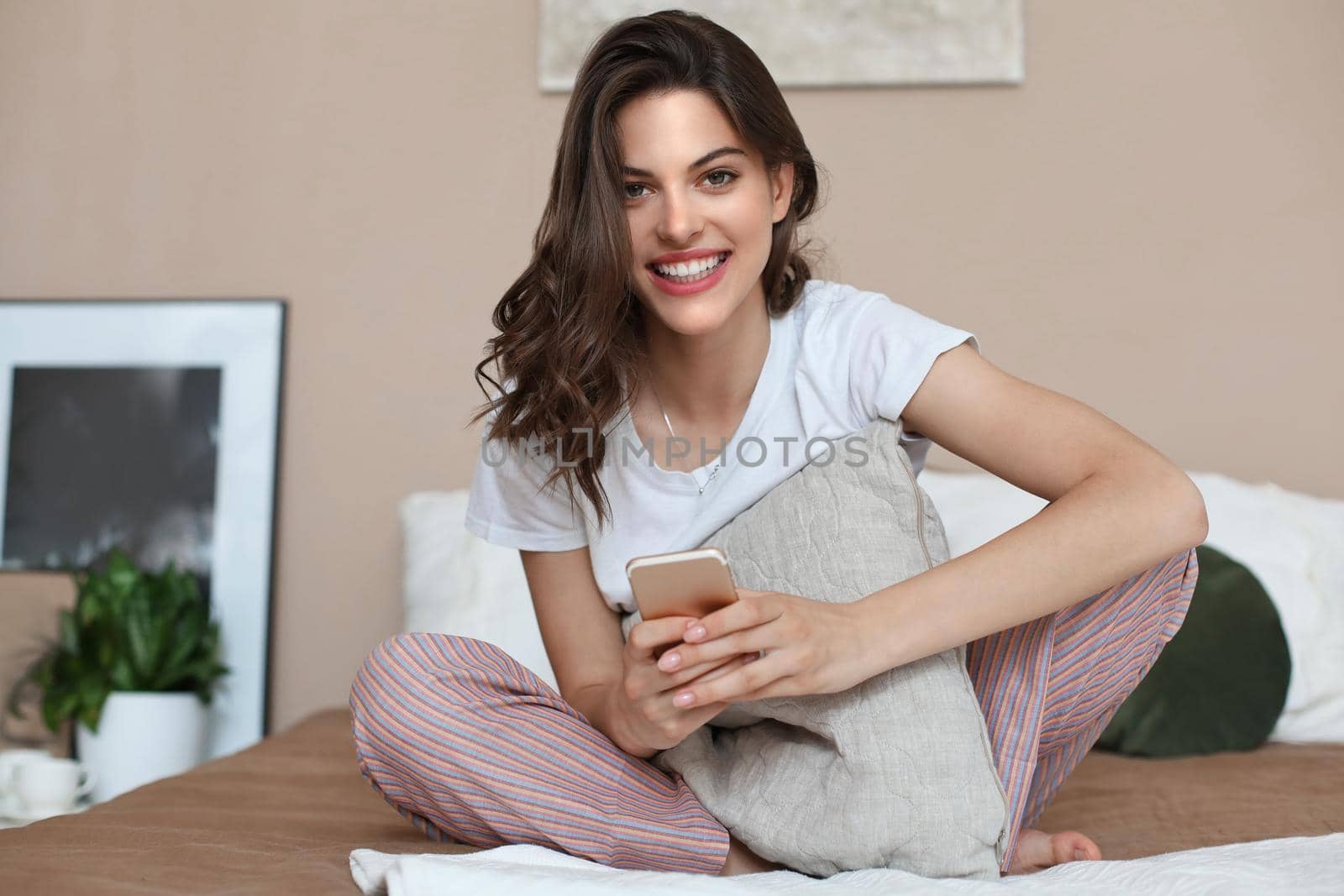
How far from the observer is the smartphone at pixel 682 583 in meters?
0.90

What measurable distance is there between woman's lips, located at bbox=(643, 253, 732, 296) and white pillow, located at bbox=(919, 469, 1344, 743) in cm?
74

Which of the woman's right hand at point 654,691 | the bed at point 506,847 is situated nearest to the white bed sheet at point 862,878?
the bed at point 506,847

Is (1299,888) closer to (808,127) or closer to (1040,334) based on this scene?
(1040,334)

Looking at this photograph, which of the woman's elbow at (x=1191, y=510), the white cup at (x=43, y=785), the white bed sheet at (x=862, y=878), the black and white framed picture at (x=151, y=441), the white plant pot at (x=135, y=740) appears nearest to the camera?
the white bed sheet at (x=862, y=878)

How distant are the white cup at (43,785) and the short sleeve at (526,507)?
0.98m

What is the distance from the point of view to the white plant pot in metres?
2.10

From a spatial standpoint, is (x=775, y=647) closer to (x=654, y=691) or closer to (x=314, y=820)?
(x=654, y=691)

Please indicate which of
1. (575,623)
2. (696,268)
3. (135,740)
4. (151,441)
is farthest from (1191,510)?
(151,441)

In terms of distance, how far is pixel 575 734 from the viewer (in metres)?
1.10

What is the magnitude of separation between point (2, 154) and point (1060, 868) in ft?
8.12

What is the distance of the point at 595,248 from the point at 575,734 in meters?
0.49

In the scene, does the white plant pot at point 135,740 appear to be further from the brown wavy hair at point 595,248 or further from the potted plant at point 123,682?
the brown wavy hair at point 595,248

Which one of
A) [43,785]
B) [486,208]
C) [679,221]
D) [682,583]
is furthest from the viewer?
[486,208]

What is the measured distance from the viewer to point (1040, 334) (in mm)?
2336
